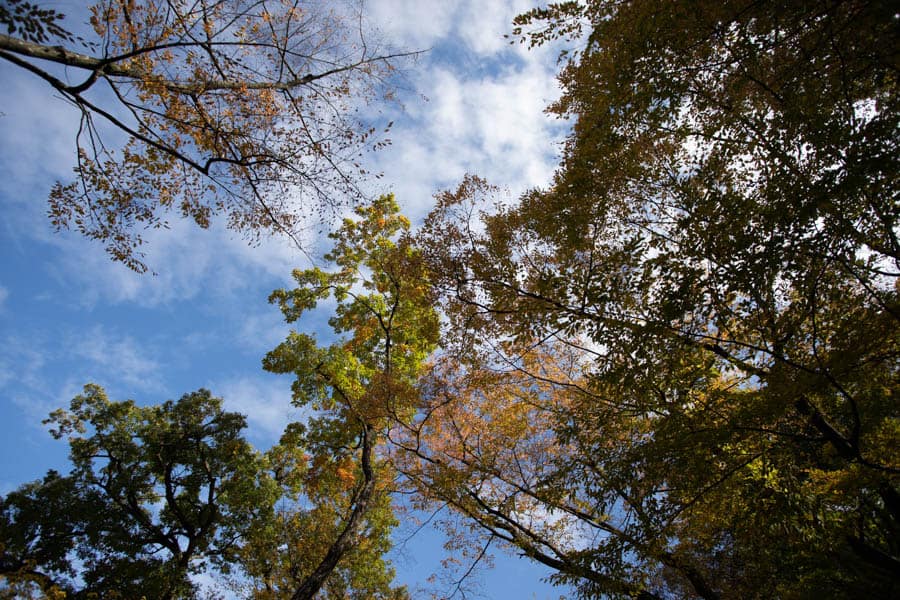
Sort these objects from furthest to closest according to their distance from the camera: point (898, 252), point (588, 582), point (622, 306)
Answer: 1. point (588, 582)
2. point (622, 306)
3. point (898, 252)

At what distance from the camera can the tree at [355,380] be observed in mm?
8867

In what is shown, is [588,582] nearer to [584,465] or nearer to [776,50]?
[584,465]

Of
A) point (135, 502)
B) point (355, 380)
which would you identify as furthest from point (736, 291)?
point (135, 502)

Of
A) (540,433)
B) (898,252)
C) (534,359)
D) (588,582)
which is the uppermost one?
(534,359)

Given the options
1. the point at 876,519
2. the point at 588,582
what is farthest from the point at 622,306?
the point at 876,519

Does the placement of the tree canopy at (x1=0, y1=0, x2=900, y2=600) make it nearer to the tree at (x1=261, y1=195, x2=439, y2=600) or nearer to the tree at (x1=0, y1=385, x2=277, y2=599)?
the tree at (x1=261, y1=195, x2=439, y2=600)

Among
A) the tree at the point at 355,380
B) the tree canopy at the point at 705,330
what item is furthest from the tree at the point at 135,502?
the tree canopy at the point at 705,330

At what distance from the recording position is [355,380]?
33.7 feet

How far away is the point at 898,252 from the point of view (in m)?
3.29

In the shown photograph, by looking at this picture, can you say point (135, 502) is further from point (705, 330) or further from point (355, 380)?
point (705, 330)

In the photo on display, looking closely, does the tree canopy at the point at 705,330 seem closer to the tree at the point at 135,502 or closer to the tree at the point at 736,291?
the tree at the point at 736,291

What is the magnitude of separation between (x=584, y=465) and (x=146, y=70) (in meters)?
Result: 5.91

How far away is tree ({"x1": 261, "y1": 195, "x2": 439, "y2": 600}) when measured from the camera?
8867mm

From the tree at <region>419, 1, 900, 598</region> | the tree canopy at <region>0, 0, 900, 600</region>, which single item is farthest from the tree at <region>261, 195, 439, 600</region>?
the tree at <region>419, 1, 900, 598</region>
